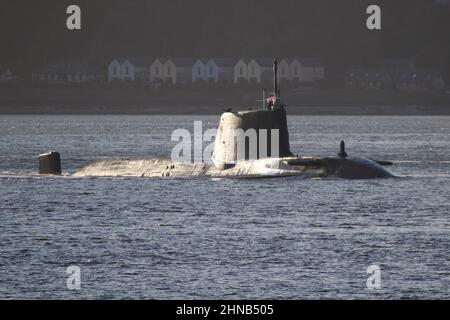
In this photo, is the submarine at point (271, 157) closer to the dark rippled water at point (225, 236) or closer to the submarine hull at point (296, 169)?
the submarine hull at point (296, 169)

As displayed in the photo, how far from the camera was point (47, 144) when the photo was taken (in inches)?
4596

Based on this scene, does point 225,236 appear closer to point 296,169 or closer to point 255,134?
point 255,134

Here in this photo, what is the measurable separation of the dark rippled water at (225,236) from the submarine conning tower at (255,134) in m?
1.45

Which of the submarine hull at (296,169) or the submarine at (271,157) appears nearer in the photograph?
the submarine at (271,157)

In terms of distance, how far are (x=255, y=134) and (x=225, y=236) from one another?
15306mm

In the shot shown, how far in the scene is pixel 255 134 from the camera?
200ft

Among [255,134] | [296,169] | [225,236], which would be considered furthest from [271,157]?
[225,236]

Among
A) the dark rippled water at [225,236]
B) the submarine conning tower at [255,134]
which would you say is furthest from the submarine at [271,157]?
the dark rippled water at [225,236]

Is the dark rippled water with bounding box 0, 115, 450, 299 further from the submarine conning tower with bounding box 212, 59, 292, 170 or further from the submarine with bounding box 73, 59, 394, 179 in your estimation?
the submarine conning tower with bounding box 212, 59, 292, 170

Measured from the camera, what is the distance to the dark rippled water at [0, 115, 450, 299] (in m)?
37.2

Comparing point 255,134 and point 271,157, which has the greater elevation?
point 255,134

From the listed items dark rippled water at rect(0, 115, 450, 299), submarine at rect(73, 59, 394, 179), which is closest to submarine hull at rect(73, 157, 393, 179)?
submarine at rect(73, 59, 394, 179)

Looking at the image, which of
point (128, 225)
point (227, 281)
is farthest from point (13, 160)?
point (227, 281)

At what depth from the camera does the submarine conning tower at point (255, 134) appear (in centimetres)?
6022
